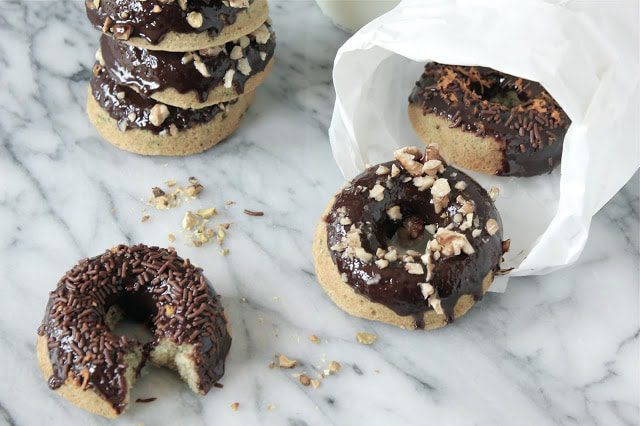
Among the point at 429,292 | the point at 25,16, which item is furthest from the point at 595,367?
the point at 25,16

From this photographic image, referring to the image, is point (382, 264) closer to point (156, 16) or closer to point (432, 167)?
point (432, 167)

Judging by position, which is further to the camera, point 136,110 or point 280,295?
point 136,110

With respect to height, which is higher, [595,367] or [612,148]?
[612,148]

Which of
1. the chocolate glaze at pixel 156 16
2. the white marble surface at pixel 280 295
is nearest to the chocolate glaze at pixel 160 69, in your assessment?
the chocolate glaze at pixel 156 16

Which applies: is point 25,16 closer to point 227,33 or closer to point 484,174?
point 227,33

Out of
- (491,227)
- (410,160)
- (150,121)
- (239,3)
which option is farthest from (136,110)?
(491,227)

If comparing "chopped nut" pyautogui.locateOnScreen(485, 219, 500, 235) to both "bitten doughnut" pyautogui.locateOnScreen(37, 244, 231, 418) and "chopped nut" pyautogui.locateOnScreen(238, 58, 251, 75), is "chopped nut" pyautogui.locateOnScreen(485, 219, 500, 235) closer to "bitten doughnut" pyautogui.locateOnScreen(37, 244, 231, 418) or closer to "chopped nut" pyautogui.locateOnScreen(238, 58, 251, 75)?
"bitten doughnut" pyautogui.locateOnScreen(37, 244, 231, 418)

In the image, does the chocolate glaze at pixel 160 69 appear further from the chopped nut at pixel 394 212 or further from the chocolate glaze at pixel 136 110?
the chopped nut at pixel 394 212
